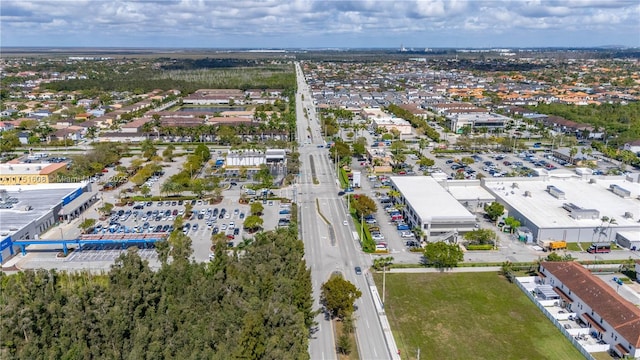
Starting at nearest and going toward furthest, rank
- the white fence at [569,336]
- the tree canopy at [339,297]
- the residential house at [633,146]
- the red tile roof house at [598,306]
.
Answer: the red tile roof house at [598,306]
the white fence at [569,336]
the tree canopy at [339,297]
the residential house at [633,146]

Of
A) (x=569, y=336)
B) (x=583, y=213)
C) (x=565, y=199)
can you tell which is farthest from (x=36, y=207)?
(x=565, y=199)

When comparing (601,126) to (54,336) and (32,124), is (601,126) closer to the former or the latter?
(54,336)

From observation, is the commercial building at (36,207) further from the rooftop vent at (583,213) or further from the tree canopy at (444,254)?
the rooftop vent at (583,213)

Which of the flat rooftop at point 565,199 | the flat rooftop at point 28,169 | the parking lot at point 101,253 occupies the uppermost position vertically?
the flat rooftop at point 28,169

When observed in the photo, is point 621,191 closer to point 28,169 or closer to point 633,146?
point 633,146

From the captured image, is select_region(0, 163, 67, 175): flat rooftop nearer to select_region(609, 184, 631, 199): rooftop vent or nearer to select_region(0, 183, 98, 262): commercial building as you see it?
select_region(0, 183, 98, 262): commercial building

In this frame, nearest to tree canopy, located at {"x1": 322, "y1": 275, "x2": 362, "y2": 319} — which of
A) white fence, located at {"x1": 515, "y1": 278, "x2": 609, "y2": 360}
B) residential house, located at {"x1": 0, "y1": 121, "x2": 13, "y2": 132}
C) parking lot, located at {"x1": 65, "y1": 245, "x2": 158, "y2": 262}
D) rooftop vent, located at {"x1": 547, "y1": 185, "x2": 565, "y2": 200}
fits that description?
white fence, located at {"x1": 515, "y1": 278, "x2": 609, "y2": 360}

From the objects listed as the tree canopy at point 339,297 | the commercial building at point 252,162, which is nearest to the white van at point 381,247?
the tree canopy at point 339,297
